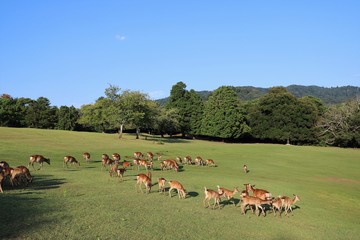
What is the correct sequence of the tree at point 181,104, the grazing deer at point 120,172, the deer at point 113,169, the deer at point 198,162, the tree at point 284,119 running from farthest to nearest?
the tree at point 181,104, the tree at point 284,119, the deer at point 198,162, the deer at point 113,169, the grazing deer at point 120,172

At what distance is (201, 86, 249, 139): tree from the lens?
79.4m

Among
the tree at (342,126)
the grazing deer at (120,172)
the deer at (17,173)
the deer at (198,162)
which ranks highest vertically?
the tree at (342,126)

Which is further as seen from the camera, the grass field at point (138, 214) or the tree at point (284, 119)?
the tree at point (284, 119)

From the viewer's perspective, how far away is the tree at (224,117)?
3125 inches

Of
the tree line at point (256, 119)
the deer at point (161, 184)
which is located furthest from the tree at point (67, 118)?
the deer at point (161, 184)

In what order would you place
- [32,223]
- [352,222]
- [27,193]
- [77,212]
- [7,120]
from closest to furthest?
[32,223], [77,212], [27,193], [352,222], [7,120]

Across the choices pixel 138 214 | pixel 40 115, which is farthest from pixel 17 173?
pixel 40 115

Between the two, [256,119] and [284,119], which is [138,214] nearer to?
[284,119]

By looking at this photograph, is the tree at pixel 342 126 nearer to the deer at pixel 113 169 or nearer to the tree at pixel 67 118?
the deer at pixel 113 169

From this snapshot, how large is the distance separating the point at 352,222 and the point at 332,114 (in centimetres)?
6887

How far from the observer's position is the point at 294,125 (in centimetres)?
7850

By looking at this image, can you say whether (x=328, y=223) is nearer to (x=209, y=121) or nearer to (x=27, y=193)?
(x=27, y=193)

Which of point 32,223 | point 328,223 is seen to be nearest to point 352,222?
point 328,223

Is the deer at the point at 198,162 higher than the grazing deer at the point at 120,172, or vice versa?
the grazing deer at the point at 120,172
